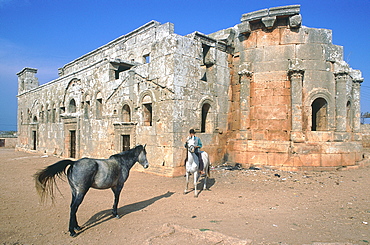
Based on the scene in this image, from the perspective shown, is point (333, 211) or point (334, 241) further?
point (333, 211)

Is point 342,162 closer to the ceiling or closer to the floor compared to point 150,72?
closer to the floor

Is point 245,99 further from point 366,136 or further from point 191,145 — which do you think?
point 366,136

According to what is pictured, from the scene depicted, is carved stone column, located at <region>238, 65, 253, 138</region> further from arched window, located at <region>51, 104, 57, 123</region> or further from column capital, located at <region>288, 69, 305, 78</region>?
arched window, located at <region>51, 104, 57, 123</region>

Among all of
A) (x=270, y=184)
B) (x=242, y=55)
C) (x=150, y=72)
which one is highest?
(x=242, y=55)

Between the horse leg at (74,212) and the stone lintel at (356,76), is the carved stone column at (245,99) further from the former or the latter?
the horse leg at (74,212)

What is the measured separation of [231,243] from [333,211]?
11.3 ft

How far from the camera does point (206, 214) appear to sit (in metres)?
5.72

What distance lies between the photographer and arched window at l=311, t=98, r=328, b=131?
1197 centimetres

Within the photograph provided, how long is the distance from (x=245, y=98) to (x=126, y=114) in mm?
5985

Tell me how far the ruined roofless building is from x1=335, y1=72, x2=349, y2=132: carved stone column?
0.04 meters

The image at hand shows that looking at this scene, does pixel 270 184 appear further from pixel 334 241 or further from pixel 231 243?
pixel 231 243

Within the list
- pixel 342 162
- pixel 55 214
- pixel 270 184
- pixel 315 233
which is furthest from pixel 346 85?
pixel 55 214

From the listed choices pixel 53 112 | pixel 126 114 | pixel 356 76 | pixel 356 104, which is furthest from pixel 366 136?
pixel 53 112

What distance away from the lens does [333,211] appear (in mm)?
5988
